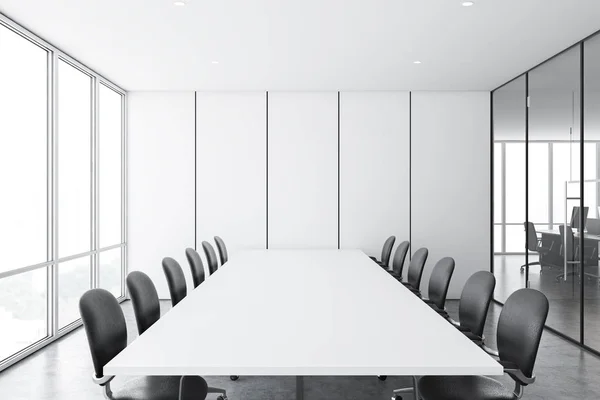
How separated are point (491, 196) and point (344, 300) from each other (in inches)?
173

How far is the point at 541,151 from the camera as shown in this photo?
17.2 ft

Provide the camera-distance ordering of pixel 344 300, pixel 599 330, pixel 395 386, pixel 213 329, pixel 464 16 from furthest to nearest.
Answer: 1. pixel 599 330
2. pixel 464 16
3. pixel 395 386
4. pixel 344 300
5. pixel 213 329

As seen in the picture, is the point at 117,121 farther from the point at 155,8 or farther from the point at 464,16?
the point at 464,16

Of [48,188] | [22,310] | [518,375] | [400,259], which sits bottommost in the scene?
[22,310]

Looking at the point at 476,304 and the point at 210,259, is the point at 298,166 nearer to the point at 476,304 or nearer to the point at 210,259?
the point at 210,259

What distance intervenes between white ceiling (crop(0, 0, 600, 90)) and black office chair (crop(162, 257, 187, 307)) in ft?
7.07

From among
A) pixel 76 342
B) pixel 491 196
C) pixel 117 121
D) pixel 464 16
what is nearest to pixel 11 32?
pixel 117 121

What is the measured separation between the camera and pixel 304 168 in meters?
6.58

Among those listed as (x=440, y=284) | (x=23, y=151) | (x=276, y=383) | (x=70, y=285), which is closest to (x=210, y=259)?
(x=70, y=285)

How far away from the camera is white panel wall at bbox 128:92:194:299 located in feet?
21.6

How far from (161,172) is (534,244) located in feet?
17.0

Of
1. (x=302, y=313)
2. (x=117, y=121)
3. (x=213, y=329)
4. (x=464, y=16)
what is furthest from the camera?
(x=117, y=121)

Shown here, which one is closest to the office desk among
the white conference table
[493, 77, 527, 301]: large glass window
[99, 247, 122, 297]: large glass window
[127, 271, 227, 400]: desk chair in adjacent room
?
[493, 77, 527, 301]: large glass window

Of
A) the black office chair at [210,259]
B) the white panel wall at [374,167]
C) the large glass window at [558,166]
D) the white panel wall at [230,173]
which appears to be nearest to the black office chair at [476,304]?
the large glass window at [558,166]
